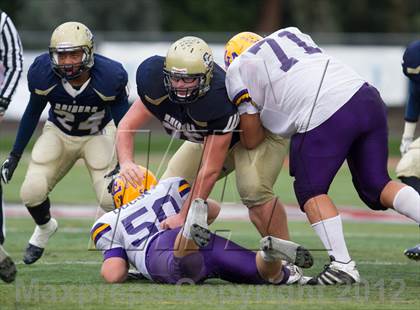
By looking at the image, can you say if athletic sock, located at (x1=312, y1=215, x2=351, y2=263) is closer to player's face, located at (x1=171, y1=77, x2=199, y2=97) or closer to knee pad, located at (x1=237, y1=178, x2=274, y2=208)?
knee pad, located at (x1=237, y1=178, x2=274, y2=208)

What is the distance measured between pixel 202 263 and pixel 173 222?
317 millimetres

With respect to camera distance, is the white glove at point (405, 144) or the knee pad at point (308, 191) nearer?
the knee pad at point (308, 191)

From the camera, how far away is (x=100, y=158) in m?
6.77

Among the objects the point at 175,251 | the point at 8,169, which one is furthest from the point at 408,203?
the point at 8,169

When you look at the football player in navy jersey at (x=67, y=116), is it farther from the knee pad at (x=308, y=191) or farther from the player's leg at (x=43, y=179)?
the knee pad at (x=308, y=191)

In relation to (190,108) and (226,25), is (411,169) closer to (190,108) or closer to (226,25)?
(190,108)

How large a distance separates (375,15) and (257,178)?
931 inches

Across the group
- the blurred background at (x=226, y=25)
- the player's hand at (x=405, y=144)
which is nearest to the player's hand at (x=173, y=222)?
the player's hand at (x=405, y=144)

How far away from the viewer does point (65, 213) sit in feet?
32.8

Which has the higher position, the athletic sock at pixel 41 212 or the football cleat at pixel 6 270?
the football cleat at pixel 6 270

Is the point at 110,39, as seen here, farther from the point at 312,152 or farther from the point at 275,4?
the point at 312,152

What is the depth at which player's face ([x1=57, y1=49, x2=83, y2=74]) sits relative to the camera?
6.32 metres

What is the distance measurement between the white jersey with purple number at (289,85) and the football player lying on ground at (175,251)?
0.65m

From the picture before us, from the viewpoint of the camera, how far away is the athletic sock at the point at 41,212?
6648mm
